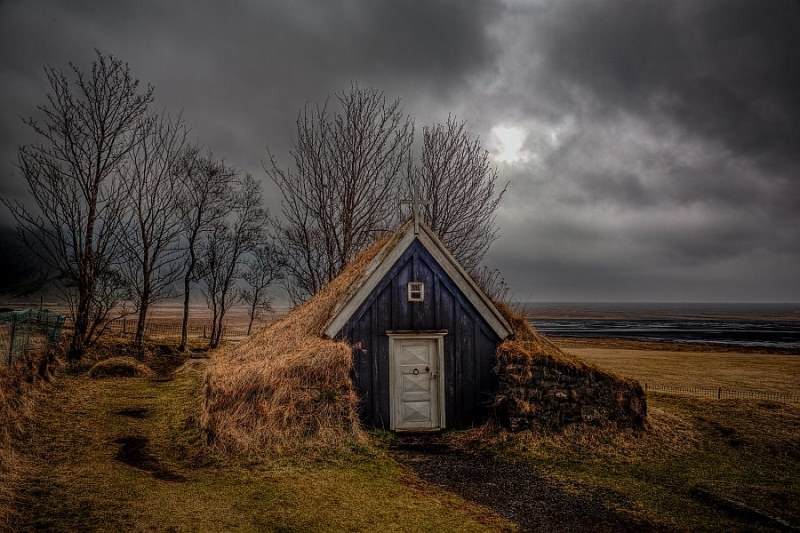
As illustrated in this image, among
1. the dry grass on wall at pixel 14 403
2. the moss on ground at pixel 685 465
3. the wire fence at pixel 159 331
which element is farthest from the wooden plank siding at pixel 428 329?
the wire fence at pixel 159 331

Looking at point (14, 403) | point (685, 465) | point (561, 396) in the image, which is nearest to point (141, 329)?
point (14, 403)

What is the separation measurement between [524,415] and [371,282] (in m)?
4.75

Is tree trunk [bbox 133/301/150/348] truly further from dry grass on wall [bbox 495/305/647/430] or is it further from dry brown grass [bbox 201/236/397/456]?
dry grass on wall [bbox 495/305/647/430]

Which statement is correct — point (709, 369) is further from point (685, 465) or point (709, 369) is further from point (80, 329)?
point (80, 329)

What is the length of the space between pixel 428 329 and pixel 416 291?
996 mm

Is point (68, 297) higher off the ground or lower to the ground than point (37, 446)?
higher

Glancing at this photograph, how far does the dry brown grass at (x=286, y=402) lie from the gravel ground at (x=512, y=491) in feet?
5.18

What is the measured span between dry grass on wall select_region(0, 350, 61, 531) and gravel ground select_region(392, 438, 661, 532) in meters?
6.45

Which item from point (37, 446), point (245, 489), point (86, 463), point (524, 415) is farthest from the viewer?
point (524, 415)

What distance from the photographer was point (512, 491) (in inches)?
326

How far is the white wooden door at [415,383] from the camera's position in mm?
11781

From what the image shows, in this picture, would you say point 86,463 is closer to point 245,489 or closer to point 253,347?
point 245,489

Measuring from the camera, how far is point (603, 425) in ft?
36.7

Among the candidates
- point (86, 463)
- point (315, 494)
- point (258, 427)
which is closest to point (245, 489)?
point (315, 494)
